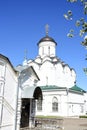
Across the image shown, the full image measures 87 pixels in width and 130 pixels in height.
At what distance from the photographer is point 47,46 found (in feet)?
135

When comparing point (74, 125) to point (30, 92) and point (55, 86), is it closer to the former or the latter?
point (30, 92)

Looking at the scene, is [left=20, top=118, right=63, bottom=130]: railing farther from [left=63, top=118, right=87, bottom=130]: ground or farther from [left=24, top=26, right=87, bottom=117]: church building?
[left=24, top=26, right=87, bottom=117]: church building

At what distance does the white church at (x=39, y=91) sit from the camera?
48.1 ft

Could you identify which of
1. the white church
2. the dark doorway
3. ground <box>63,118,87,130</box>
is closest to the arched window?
the white church

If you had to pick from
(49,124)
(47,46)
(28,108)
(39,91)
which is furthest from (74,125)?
(47,46)

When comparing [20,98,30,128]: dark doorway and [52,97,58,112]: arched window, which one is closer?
[20,98,30,128]: dark doorway

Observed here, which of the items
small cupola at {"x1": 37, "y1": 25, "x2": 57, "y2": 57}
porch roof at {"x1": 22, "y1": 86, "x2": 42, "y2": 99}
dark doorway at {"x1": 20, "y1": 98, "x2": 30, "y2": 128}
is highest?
small cupola at {"x1": 37, "y1": 25, "x2": 57, "y2": 57}

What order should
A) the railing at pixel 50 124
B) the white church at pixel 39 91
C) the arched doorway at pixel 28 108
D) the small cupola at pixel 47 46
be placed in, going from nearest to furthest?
1. the white church at pixel 39 91
2. the arched doorway at pixel 28 108
3. the railing at pixel 50 124
4. the small cupola at pixel 47 46

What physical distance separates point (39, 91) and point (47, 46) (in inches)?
939

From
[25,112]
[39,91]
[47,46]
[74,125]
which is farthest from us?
[47,46]

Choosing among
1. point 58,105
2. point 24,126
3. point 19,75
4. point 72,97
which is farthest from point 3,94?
point 72,97

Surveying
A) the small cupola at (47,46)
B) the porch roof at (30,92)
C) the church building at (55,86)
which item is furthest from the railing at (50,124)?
the small cupola at (47,46)

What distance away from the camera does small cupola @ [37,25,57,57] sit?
4122 cm

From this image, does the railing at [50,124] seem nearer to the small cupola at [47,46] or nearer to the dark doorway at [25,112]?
the dark doorway at [25,112]
